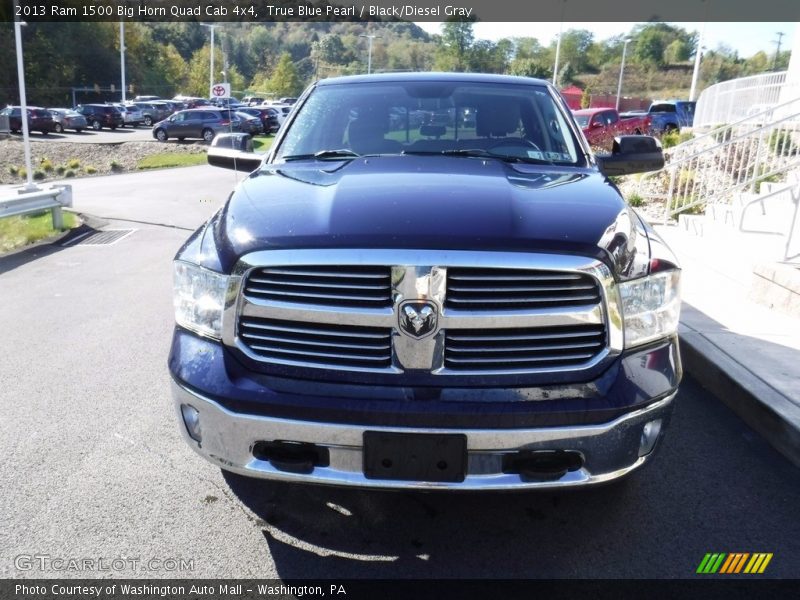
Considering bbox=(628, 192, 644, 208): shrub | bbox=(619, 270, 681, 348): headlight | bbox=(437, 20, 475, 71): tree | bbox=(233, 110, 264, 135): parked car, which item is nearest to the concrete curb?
bbox=(619, 270, 681, 348): headlight

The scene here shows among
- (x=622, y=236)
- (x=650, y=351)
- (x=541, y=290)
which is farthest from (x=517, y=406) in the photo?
(x=622, y=236)

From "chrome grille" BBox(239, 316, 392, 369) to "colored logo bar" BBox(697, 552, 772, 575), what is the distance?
147 centimetres

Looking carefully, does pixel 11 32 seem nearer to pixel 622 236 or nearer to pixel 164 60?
pixel 164 60

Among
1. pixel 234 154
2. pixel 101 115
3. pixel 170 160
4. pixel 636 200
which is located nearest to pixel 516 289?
pixel 234 154

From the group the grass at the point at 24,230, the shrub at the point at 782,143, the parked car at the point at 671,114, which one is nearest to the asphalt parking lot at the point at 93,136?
the parked car at the point at 671,114

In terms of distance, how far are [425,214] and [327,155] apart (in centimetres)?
128

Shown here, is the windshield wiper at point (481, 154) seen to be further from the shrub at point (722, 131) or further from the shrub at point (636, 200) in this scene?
the shrub at point (636, 200)

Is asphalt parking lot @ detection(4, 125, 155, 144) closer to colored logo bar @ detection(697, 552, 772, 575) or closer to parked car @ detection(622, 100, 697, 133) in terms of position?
parked car @ detection(622, 100, 697, 133)

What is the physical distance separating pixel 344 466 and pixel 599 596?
1.02 meters

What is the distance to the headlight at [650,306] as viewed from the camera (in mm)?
2453

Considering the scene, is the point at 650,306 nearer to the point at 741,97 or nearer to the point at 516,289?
the point at 516,289

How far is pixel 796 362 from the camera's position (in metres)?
4.51

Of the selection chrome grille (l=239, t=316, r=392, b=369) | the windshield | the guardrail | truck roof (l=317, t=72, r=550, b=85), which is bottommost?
the guardrail

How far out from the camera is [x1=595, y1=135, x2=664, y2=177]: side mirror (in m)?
4.13
